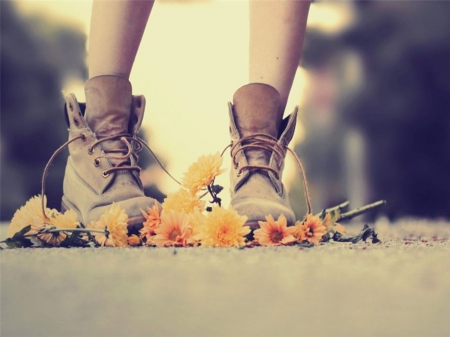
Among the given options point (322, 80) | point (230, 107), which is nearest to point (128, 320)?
point (230, 107)

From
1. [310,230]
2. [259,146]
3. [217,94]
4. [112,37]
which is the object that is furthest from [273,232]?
[217,94]

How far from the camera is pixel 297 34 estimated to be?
3.11 ft

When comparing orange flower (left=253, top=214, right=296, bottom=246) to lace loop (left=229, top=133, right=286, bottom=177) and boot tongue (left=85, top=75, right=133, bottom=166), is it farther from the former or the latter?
boot tongue (left=85, top=75, right=133, bottom=166)

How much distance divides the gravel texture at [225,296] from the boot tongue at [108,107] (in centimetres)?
33

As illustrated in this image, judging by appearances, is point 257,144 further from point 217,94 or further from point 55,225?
point 217,94

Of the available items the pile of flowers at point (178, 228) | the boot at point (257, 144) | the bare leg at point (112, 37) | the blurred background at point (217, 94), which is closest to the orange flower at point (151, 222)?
the pile of flowers at point (178, 228)

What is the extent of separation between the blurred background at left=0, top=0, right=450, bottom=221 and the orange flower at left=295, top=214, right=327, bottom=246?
1619mm

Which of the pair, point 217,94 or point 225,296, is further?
point 217,94

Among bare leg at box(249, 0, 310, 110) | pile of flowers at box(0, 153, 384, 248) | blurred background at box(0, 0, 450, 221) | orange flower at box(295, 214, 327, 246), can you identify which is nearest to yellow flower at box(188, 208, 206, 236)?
pile of flowers at box(0, 153, 384, 248)

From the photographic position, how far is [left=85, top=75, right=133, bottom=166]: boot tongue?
84cm

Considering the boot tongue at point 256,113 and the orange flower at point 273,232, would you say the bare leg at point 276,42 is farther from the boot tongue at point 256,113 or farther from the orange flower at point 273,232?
the orange flower at point 273,232

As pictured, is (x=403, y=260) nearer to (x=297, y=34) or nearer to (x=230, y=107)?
(x=230, y=107)

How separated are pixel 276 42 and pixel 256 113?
163 mm

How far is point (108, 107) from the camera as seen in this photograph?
840 millimetres
